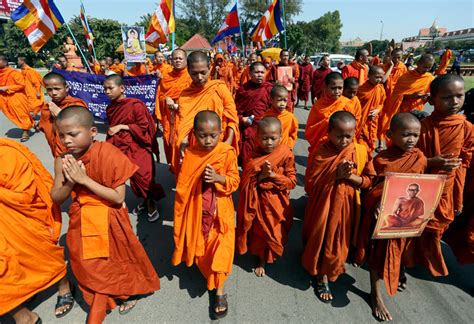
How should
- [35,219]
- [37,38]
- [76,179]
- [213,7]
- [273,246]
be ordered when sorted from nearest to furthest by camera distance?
1. [76,179]
2. [35,219]
3. [273,246]
4. [37,38]
5. [213,7]

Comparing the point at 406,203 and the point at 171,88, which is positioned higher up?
the point at 171,88

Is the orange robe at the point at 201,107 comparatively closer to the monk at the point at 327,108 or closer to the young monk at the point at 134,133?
the young monk at the point at 134,133

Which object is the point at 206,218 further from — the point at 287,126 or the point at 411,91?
the point at 411,91

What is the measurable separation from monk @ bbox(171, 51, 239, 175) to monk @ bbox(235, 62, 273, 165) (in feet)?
2.29

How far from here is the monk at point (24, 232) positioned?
1.86 m

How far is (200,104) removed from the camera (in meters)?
3.12

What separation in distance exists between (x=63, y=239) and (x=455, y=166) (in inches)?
158

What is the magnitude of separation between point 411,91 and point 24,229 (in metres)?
5.93

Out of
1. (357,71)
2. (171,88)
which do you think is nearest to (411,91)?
(357,71)

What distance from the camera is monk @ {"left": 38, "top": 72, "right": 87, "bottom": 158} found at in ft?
9.84

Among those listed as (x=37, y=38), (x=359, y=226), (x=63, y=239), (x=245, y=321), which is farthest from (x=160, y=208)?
(x=37, y=38)

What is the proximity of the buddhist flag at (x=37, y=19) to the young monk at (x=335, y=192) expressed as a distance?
7.34 meters

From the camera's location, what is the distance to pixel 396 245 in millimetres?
2178

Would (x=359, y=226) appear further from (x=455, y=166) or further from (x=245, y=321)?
(x=245, y=321)
